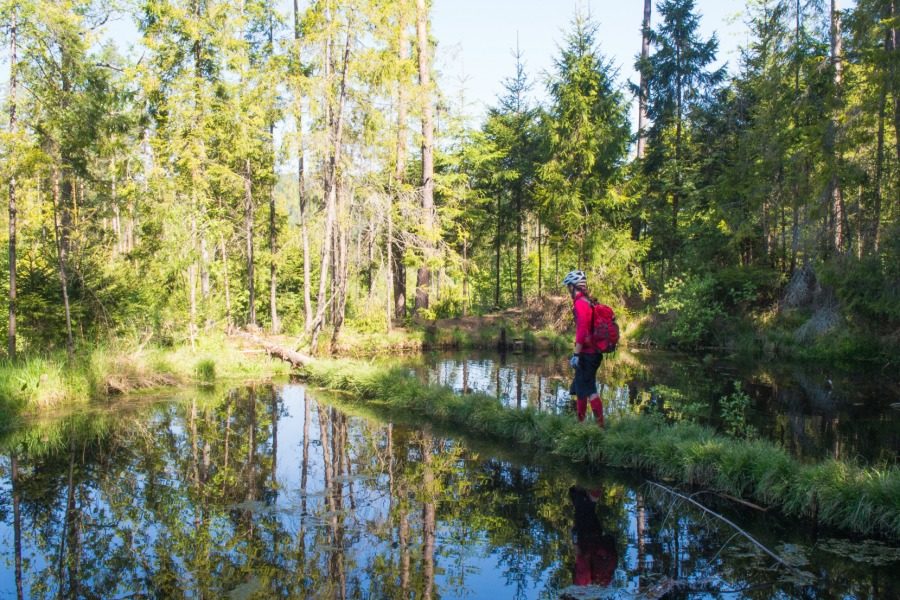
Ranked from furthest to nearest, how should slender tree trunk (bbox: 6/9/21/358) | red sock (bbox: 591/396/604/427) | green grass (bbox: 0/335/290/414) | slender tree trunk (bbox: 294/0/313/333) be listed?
slender tree trunk (bbox: 294/0/313/333)
slender tree trunk (bbox: 6/9/21/358)
green grass (bbox: 0/335/290/414)
red sock (bbox: 591/396/604/427)

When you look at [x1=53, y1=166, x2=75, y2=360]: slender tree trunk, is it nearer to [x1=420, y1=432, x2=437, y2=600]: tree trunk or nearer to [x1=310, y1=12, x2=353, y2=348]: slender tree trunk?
[x1=310, y1=12, x2=353, y2=348]: slender tree trunk

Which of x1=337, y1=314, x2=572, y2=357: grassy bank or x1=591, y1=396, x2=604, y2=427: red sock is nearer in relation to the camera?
x1=591, y1=396, x2=604, y2=427: red sock

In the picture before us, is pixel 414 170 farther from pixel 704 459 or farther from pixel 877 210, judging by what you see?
pixel 704 459

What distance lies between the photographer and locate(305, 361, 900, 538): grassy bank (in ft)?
20.1

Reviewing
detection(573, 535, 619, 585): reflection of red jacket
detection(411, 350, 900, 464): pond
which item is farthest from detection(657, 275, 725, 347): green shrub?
detection(573, 535, 619, 585): reflection of red jacket

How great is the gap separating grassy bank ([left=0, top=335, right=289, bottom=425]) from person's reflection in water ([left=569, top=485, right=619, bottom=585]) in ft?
31.8

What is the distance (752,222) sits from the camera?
2336 centimetres

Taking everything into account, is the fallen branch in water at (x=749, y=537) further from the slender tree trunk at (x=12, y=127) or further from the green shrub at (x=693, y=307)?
the green shrub at (x=693, y=307)

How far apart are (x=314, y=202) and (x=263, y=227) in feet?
31.9

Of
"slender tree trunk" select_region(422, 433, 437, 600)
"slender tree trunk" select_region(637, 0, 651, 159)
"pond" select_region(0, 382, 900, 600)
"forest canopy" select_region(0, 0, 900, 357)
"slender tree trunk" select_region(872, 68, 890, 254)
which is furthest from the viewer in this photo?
"slender tree trunk" select_region(637, 0, 651, 159)

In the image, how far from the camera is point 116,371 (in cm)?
1360

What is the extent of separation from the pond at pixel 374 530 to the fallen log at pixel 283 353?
23.2ft

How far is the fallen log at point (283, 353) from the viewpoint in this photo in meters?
16.9

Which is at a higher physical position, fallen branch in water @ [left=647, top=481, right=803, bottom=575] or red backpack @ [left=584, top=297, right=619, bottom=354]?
red backpack @ [left=584, top=297, right=619, bottom=354]
